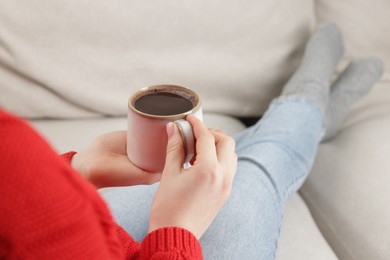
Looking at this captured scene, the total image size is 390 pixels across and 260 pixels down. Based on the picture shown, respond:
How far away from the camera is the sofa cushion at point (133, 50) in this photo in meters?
1.02

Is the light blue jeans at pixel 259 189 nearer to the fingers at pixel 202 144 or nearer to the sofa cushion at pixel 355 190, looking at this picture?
the sofa cushion at pixel 355 190

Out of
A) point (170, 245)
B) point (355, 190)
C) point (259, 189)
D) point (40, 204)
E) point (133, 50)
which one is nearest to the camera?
point (40, 204)

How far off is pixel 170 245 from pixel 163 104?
210 millimetres

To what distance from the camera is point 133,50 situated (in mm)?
1083

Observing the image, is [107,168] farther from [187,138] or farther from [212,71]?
[212,71]

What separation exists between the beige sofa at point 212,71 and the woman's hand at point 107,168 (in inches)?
12.8

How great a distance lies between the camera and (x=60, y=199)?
30 centimetres

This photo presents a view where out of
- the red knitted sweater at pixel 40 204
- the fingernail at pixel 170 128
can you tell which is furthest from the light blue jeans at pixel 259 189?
the red knitted sweater at pixel 40 204

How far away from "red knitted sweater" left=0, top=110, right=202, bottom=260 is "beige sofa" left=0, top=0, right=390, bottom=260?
61 centimetres

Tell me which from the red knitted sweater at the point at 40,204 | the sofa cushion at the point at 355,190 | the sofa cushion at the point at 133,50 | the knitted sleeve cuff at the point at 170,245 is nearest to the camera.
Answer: the red knitted sweater at the point at 40,204

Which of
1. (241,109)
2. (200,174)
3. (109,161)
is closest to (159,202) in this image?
(200,174)

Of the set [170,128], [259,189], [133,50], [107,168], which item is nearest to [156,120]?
[170,128]

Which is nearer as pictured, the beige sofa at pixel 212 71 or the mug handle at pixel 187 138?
the mug handle at pixel 187 138

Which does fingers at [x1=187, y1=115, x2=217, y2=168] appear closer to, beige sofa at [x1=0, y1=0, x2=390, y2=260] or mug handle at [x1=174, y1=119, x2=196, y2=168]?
mug handle at [x1=174, y1=119, x2=196, y2=168]
